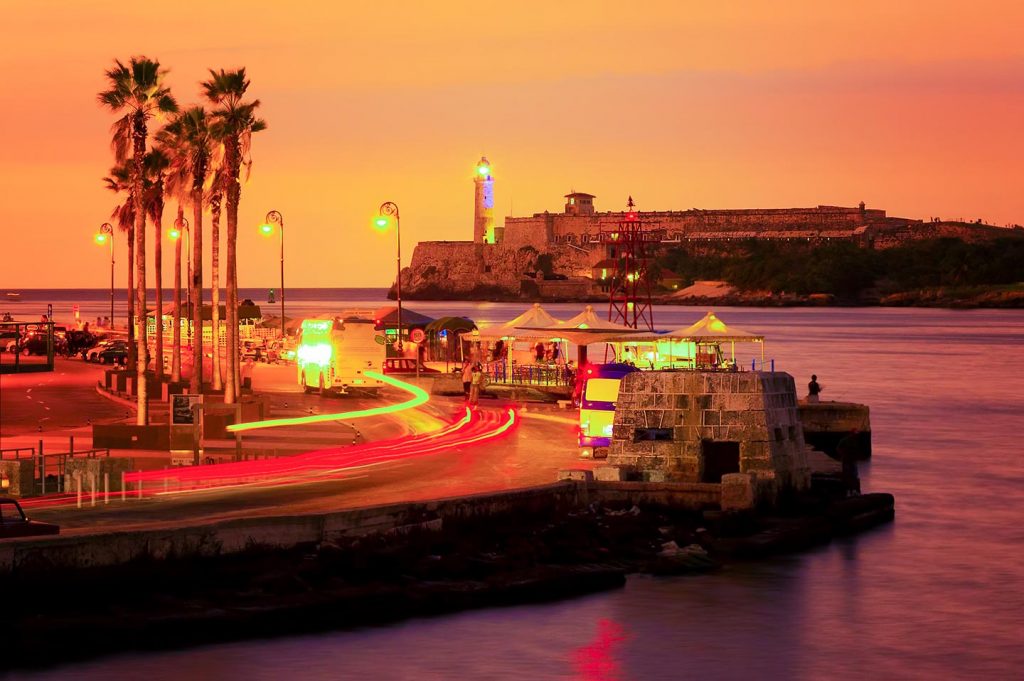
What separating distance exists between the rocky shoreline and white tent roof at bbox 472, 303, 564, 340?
31.5 metres

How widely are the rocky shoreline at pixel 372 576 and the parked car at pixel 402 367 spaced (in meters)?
32.3

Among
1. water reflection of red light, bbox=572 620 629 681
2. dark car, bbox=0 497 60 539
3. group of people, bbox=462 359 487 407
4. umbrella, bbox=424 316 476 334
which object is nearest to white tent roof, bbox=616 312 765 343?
group of people, bbox=462 359 487 407

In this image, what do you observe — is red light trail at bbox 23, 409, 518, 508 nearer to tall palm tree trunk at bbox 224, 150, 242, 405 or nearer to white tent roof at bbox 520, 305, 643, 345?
tall palm tree trunk at bbox 224, 150, 242, 405

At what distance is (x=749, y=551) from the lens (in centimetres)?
2769

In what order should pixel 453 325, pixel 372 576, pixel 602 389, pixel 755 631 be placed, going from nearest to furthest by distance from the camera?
pixel 372 576 < pixel 755 631 < pixel 602 389 < pixel 453 325

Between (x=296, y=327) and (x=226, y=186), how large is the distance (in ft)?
141

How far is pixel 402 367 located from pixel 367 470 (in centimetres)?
3167

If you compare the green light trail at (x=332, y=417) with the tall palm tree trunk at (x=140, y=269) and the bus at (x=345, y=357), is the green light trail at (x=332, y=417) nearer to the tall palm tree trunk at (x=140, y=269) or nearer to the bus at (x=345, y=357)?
the tall palm tree trunk at (x=140, y=269)

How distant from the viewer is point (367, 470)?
103ft

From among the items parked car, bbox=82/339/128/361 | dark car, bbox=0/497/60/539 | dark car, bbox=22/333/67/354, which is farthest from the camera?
dark car, bbox=22/333/67/354

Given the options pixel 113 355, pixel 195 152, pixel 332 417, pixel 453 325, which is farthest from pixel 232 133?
pixel 113 355

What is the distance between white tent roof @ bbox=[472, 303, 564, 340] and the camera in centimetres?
6094

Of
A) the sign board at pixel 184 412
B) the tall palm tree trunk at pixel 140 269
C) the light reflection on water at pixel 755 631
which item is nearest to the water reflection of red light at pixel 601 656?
the light reflection on water at pixel 755 631

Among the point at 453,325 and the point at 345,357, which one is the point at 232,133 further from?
the point at 453,325
